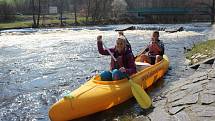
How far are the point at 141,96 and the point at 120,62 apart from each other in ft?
4.48

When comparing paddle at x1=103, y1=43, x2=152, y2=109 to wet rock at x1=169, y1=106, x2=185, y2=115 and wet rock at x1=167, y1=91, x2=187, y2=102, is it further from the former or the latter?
wet rock at x1=169, y1=106, x2=185, y2=115

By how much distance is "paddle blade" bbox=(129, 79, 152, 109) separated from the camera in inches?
296

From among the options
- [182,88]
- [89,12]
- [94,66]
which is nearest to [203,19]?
[89,12]

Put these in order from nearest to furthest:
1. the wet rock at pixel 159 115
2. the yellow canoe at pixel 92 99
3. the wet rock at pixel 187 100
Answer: the wet rock at pixel 159 115 → the wet rock at pixel 187 100 → the yellow canoe at pixel 92 99

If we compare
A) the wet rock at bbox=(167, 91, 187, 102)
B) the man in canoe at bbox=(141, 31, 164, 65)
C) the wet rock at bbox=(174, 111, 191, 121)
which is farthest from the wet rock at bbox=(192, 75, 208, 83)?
the man in canoe at bbox=(141, 31, 164, 65)

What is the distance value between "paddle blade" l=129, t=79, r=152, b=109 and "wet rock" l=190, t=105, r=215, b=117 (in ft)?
4.57

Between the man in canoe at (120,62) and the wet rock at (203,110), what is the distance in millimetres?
2497

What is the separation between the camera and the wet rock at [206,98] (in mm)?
6340

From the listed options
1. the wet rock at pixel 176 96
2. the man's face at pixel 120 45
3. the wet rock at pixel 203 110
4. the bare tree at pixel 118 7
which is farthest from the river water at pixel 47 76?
the bare tree at pixel 118 7

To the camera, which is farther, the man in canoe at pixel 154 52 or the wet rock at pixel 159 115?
the man in canoe at pixel 154 52

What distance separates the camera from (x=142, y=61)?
1159cm

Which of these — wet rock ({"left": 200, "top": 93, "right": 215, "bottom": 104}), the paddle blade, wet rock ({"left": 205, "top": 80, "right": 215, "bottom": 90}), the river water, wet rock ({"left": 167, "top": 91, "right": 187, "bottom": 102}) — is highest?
wet rock ({"left": 205, "top": 80, "right": 215, "bottom": 90})

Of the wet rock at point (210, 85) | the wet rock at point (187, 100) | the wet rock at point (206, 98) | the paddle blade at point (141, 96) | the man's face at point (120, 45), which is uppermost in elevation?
the man's face at point (120, 45)

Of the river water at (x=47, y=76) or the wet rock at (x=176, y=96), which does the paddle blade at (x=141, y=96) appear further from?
the wet rock at (x=176, y=96)
